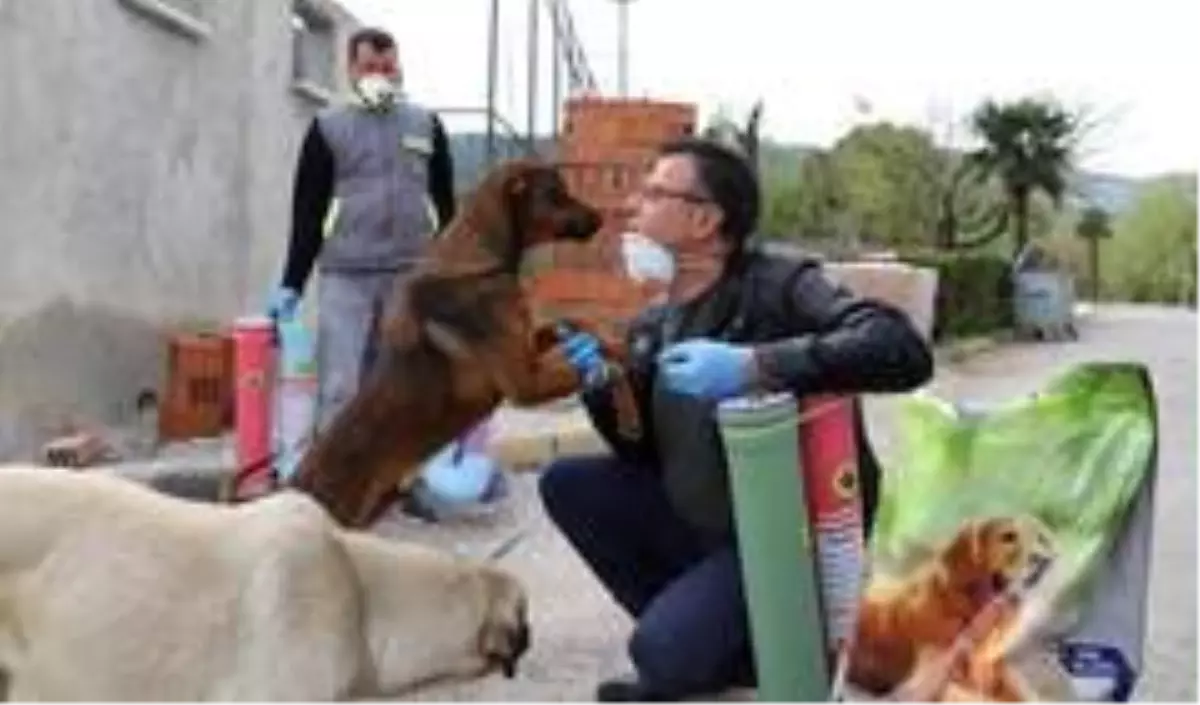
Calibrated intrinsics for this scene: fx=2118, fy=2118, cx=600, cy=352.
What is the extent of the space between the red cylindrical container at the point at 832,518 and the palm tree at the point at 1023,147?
29.0 metres

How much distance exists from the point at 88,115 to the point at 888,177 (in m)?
24.4

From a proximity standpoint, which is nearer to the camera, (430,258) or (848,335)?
(848,335)

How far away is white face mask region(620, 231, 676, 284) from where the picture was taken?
4.09m

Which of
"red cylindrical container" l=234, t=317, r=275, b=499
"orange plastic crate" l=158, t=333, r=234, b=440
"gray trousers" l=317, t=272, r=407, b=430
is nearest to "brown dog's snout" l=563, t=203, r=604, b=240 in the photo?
"gray trousers" l=317, t=272, r=407, b=430

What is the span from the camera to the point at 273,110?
11.9m

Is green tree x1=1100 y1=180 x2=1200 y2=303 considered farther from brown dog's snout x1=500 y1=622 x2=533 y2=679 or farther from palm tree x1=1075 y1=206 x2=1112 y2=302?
brown dog's snout x1=500 y1=622 x2=533 y2=679

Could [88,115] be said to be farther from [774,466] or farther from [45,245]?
[774,466]

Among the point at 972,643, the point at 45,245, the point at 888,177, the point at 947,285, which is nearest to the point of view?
the point at 972,643

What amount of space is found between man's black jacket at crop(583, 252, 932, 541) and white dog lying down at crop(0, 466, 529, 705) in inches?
41.1

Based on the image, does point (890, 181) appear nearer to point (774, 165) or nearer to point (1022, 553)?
point (774, 165)

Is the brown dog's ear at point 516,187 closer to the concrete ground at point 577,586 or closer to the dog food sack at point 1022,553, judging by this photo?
the concrete ground at point 577,586

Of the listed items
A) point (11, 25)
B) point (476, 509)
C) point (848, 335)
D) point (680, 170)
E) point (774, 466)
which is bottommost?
point (476, 509)

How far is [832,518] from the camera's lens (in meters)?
4.02

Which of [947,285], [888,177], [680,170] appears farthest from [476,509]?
Answer: [888,177]
